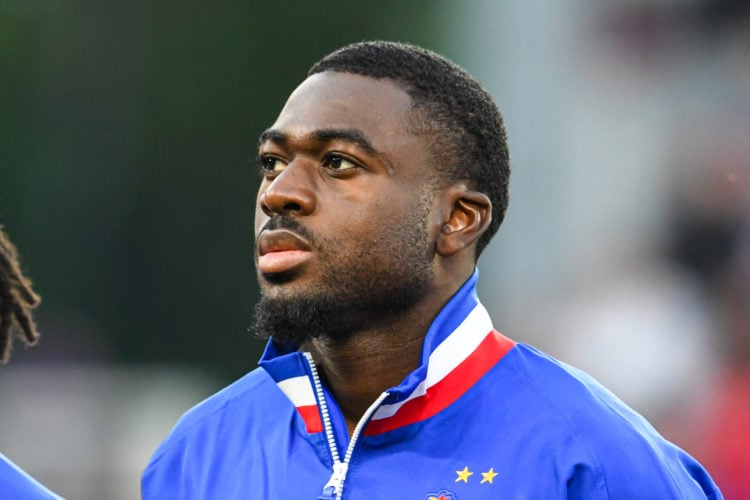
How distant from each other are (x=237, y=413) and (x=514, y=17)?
6533 mm

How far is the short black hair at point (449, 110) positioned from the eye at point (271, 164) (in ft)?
0.82

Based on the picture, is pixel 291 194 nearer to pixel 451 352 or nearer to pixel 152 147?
pixel 451 352

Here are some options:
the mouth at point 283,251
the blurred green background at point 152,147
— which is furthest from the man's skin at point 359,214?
the blurred green background at point 152,147

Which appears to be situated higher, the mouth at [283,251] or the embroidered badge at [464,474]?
the mouth at [283,251]

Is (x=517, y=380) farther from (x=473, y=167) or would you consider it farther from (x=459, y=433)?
(x=473, y=167)

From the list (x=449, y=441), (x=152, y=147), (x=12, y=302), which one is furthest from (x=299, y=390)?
(x=152, y=147)

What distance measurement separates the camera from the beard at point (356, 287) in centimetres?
320

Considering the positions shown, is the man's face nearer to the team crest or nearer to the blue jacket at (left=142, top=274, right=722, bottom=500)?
the blue jacket at (left=142, top=274, right=722, bottom=500)

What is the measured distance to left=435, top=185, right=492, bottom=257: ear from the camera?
11.0 feet

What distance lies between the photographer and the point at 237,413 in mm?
3543

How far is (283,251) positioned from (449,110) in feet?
1.79

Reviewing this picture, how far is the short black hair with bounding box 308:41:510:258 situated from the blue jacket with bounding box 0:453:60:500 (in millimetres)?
1201

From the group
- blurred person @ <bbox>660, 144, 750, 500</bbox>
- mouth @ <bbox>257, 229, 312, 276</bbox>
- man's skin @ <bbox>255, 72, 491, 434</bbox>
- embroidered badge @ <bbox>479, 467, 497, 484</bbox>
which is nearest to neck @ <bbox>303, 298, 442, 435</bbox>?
man's skin @ <bbox>255, 72, 491, 434</bbox>

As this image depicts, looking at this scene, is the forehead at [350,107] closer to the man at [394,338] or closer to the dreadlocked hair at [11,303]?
the man at [394,338]
